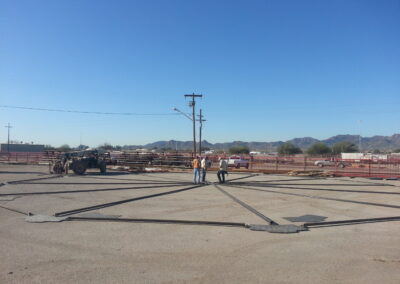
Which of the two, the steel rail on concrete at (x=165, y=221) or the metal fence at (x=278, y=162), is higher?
the metal fence at (x=278, y=162)

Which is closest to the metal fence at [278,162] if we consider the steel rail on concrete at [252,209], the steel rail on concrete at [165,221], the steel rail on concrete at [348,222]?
the steel rail on concrete at [252,209]

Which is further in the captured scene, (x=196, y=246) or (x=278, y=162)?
(x=278, y=162)

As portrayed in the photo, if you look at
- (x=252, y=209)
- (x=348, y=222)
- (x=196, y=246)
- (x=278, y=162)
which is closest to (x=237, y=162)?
(x=278, y=162)

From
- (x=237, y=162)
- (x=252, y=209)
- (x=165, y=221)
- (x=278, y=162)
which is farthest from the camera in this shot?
(x=237, y=162)

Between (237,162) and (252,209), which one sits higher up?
(237,162)

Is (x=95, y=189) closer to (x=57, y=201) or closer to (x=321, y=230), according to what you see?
(x=57, y=201)

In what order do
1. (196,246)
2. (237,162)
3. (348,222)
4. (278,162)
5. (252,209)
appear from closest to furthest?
(196,246)
(348,222)
(252,209)
(278,162)
(237,162)

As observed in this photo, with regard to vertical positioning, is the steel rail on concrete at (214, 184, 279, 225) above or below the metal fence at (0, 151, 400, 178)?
below

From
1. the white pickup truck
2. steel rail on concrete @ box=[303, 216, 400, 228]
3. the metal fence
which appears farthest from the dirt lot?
the white pickup truck

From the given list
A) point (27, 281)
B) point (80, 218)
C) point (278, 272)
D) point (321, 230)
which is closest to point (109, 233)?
point (80, 218)

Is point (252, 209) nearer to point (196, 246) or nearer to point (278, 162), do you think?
point (196, 246)

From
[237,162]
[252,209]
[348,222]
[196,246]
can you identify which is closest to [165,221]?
[196,246]

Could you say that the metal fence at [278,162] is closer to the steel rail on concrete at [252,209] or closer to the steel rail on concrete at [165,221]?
the steel rail on concrete at [252,209]

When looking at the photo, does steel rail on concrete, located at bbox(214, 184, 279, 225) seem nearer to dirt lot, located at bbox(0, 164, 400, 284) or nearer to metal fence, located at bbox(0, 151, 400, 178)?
dirt lot, located at bbox(0, 164, 400, 284)
